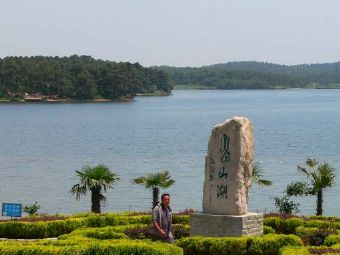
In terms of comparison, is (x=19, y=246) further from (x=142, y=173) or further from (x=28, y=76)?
(x=28, y=76)

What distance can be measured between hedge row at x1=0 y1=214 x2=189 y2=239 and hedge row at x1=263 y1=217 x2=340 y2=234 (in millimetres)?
2821

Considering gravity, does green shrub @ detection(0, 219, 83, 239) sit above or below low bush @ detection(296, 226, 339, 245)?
below

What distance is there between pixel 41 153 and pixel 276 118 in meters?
78.7

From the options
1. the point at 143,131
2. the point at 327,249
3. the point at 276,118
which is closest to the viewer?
the point at 327,249

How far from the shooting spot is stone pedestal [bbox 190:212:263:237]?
21.4 meters

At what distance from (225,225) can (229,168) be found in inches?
62.0

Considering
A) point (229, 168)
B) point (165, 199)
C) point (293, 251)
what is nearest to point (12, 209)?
point (229, 168)

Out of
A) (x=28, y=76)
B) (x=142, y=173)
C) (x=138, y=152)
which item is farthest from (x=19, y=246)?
(x=28, y=76)

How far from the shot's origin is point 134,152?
3285 inches

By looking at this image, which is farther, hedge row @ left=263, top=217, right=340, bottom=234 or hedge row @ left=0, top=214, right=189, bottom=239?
hedge row @ left=0, top=214, right=189, bottom=239

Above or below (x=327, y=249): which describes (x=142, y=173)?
below

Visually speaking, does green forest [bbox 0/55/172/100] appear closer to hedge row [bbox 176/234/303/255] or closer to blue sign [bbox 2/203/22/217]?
blue sign [bbox 2/203/22/217]

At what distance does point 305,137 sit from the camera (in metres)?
104

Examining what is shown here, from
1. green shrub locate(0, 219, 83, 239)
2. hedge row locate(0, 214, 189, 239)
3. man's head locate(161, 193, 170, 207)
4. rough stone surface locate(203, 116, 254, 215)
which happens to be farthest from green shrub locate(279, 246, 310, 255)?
green shrub locate(0, 219, 83, 239)
